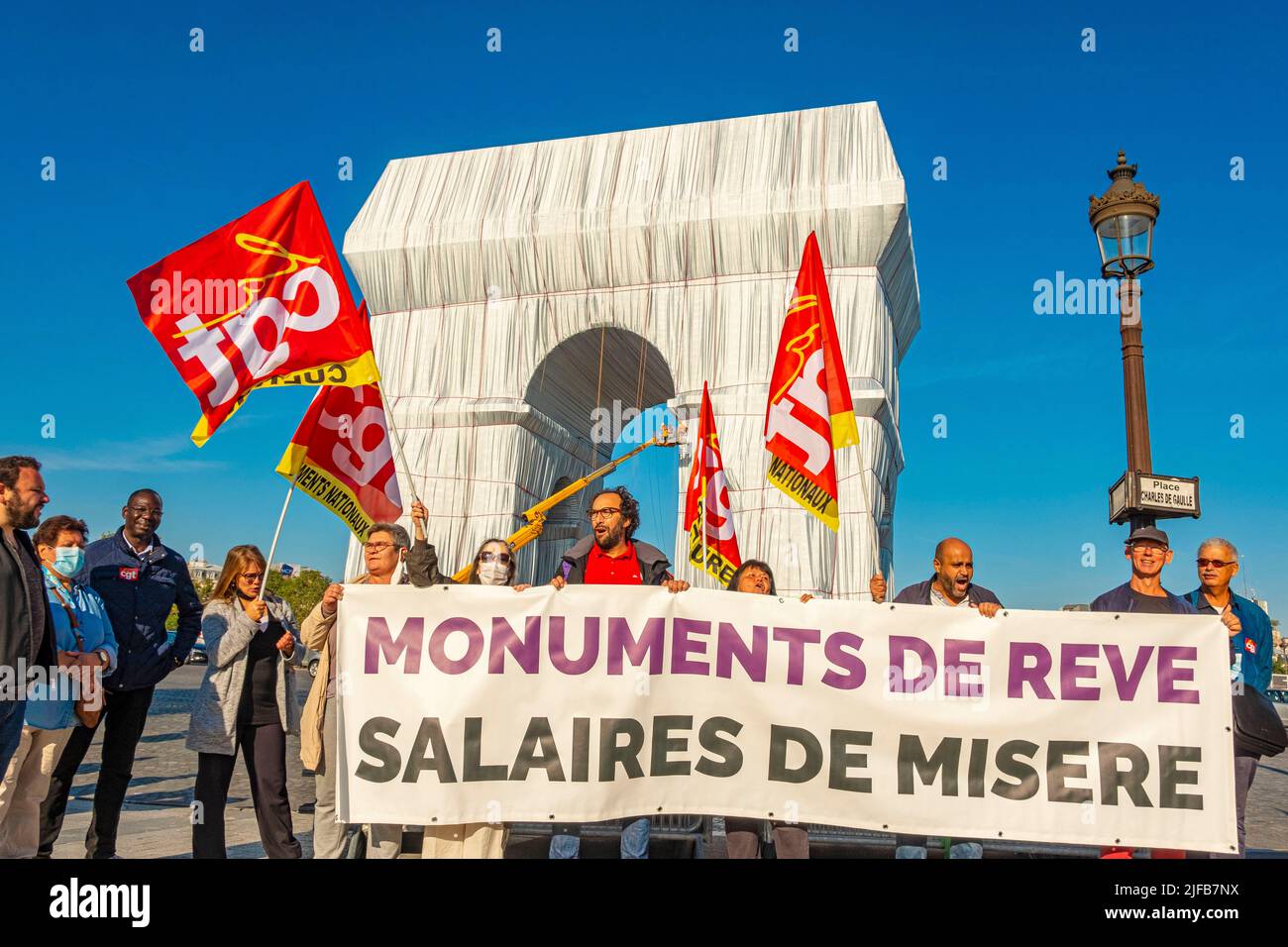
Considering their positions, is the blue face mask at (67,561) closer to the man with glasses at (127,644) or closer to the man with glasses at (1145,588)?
the man with glasses at (127,644)

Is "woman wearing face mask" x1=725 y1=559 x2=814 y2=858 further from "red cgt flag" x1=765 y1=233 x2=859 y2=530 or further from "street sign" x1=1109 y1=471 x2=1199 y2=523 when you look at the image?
"street sign" x1=1109 y1=471 x2=1199 y2=523

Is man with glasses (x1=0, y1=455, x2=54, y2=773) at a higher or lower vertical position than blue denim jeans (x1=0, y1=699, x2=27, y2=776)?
higher

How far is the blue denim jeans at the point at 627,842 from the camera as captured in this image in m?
5.04

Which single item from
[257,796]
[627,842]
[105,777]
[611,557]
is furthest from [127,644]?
[627,842]

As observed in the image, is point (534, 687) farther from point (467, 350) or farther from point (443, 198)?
point (443, 198)

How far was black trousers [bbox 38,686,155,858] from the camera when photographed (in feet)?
17.5

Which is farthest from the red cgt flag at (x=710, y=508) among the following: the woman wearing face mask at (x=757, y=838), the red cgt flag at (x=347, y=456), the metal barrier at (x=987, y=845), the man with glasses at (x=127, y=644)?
the woman wearing face mask at (x=757, y=838)

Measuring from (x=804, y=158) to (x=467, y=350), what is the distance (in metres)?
8.97

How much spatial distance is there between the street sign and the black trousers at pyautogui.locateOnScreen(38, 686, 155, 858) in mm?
6391

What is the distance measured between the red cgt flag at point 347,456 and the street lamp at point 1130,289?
17.7ft

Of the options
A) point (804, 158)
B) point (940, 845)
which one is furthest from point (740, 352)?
point (940, 845)

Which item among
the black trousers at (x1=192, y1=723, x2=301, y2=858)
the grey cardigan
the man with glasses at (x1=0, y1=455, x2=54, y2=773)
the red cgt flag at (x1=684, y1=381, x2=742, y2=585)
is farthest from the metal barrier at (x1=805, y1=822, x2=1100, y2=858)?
the red cgt flag at (x1=684, y1=381, x2=742, y2=585)

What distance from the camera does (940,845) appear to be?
610cm

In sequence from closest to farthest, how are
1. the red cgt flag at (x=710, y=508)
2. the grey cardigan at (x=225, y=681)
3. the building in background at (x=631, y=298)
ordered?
the grey cardigan at (x=225, y=681) < the red cgt flag at (x=710, y=508) < the building in background at (x=631, y=298)
